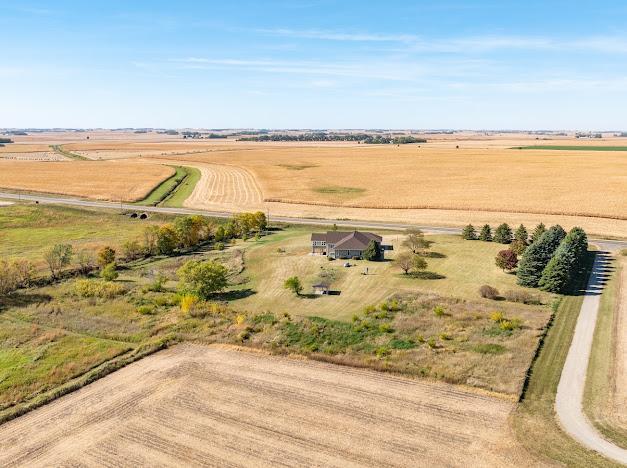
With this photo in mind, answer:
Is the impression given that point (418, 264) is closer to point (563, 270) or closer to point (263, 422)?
point (563, 270)

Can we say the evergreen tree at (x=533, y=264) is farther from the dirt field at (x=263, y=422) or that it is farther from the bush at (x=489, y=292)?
the dirt field at (x=263, y=422)

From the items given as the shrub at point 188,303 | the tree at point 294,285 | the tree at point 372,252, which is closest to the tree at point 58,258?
the shrub at point 188,303

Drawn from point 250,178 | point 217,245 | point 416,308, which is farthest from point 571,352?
point 250,178

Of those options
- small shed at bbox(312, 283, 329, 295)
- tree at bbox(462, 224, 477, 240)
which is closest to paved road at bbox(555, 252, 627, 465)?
small shed at bbox(312, 283, 329, 295)

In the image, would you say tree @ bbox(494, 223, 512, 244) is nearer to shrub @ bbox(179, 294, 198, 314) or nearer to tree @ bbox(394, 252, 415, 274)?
tree @ bbox(394, 252, 415, 274)

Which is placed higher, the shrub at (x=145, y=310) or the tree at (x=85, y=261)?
the tree at (x=85, y=261)

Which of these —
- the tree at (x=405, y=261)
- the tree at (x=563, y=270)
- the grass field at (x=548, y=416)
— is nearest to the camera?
the grass field at (x=548, y=416)

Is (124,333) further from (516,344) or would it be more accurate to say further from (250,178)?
(250,178)
